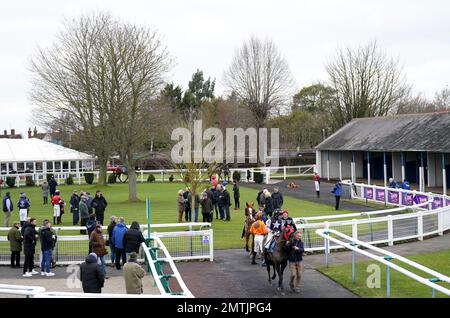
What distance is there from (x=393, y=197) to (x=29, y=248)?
18522 millimetres

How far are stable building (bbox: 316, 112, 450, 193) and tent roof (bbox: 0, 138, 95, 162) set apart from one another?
20.1 meters

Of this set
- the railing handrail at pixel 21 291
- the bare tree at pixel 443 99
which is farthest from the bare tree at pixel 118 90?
the bare tree at pixel 443 99

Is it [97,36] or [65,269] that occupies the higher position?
[97,36]

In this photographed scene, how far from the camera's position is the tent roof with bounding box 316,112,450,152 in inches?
1373

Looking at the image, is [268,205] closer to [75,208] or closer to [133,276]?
[75,208]

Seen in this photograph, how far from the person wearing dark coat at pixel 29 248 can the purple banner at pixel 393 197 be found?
709 inches

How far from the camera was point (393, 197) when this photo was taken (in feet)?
93.0

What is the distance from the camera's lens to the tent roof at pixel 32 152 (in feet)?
164

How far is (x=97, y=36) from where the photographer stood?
36812 millimetres

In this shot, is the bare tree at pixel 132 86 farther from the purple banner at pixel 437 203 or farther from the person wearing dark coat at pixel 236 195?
the purple banner at pixel 437 203

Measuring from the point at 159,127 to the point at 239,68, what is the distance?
3622 cm
